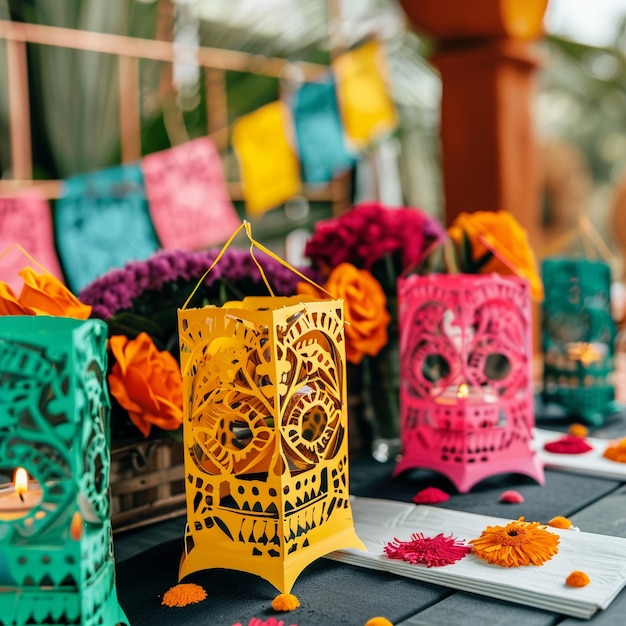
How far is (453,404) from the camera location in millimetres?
1033

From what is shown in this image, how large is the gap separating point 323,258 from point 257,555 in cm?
59

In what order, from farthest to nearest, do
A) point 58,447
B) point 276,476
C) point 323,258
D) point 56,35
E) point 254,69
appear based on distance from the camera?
point 254,69
point 56,35
point 323,258
point 276,476
point 58,447

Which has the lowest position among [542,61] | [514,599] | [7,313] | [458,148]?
[514,599]

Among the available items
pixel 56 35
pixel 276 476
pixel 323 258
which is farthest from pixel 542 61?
pixel 276 476

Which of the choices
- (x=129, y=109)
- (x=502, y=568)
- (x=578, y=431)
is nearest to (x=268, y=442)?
(x=502, y=568)

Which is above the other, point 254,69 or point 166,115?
point 254,69

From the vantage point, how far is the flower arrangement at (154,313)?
35.5 inches

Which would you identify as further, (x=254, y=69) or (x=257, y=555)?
(x=254, y=69)

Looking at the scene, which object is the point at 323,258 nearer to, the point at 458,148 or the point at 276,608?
the point at 276,608

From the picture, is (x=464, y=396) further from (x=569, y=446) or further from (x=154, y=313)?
(x=154, y=313)

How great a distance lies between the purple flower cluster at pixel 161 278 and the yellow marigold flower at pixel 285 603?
0.41 meters

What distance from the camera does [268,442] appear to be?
0.75m

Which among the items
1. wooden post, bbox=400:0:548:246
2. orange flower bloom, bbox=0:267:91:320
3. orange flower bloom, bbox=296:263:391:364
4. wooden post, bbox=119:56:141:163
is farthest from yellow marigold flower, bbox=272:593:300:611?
wooden post, bbox=119:56:141:163

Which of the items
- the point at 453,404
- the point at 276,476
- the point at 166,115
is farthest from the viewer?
the point at 166,115
